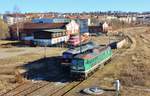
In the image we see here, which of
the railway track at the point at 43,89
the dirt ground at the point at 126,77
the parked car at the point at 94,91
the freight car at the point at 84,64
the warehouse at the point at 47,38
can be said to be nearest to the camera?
the parked car at the point at 94,91

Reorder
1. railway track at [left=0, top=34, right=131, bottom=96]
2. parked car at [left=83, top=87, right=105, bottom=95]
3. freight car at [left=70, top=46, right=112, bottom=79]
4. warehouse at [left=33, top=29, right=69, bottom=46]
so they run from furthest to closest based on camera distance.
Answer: warehouse at [left=33, top=29, right=69, bottom=46] < freight car at [left=70, top=46, right=112, bottom=79] < railway track at [left=0, top=34, right=131, bottom=96] < parked car at [left=83, top=87, right=105, bottom=95]

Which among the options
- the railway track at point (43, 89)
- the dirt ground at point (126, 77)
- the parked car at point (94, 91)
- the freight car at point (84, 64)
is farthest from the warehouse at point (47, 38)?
the parked car at point (94, 91)

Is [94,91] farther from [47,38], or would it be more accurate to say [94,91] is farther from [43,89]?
[47,38]

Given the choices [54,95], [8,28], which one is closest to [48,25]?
[8,28]

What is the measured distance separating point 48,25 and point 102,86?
52175 millimetres

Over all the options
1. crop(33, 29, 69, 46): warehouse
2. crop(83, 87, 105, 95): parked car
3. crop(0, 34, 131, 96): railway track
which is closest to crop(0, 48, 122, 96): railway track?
crop(0, 34, 131, 96): railway track

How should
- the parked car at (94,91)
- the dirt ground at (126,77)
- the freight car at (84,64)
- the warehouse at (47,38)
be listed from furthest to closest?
the warehouse at (47,38), the freight car at (84,64), the dirt ground at (126,77), the parked car at (94,91)

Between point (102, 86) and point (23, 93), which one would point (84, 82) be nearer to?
point (102, 86)

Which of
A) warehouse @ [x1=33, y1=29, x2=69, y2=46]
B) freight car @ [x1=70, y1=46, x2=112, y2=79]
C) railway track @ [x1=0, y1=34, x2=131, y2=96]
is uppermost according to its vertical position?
warehouse @ [x1=33, y1=29, x2=69, y2=46]

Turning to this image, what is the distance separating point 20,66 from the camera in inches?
1548

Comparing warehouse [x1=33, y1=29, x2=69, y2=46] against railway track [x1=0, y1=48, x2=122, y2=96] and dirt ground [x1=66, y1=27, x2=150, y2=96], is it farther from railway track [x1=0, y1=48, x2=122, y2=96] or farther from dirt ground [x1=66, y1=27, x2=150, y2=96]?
railway track [x1=0, y1=48, x2=122, y2=96]

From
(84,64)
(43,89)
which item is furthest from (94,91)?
(84,64)

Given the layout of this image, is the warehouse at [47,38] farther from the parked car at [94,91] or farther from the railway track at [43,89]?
the parked car at [94,91]

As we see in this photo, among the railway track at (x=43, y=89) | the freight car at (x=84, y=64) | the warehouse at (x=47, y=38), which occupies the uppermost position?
the warehouse at (x=47, y=38)
